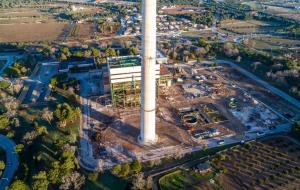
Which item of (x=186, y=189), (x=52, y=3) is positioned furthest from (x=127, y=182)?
(x=52, y=3)

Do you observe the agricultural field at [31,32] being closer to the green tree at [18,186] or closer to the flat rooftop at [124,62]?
the flat rooftop at [124,62]

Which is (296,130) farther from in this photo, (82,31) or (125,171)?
(82,31)

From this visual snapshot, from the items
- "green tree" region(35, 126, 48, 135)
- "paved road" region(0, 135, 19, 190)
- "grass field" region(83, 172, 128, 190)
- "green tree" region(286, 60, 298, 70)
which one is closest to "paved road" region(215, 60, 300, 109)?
"green tree" region(286, 60, 298, 70)

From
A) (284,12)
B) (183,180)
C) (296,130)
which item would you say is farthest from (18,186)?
(284,12)

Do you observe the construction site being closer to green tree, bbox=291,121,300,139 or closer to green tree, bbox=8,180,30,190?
green tree, bbox=291,121,300,139

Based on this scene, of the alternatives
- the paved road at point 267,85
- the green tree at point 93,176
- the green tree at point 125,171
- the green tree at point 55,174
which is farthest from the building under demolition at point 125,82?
the paved road at point 267,85

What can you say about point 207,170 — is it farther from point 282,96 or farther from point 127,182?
point 282,96
